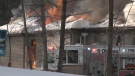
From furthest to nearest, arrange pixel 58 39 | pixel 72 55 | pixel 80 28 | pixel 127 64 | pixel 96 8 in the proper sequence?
pixel 96 8 < pixel 80 28 < pixel 58 39 < pixel 72 55 < pixel 127 64

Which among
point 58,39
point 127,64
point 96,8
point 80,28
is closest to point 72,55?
point 127,64

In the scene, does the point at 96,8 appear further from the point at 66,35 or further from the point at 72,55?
the point at 72,55

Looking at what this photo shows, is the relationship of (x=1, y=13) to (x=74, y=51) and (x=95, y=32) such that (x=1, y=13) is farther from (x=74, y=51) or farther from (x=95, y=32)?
(x=95, y=32)

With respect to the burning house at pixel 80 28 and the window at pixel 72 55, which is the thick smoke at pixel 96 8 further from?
the window at pixel 72 55

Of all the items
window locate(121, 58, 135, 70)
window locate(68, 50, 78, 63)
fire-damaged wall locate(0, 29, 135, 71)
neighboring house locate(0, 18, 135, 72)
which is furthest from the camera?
fire-damaged wall locate(0, 29, 135, 71)

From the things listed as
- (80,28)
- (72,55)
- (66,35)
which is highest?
(80,28)

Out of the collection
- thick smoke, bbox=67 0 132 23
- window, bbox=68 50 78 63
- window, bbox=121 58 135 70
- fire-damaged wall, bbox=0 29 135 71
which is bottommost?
window, bbox=121 58 135 70

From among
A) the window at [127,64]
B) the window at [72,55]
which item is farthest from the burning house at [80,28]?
the window at [127,64]

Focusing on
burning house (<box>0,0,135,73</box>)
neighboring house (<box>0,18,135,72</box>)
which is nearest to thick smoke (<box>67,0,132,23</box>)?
burning house (<box>0,0,135,73</box>)

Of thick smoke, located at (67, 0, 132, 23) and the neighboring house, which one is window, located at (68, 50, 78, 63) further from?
thick smoke, located at (67, 0, 132, 23)

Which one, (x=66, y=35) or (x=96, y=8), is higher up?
(x=96, y=8)

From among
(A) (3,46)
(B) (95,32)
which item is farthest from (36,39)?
(A) (3,46)

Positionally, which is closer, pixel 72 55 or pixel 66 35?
pixel 72 55

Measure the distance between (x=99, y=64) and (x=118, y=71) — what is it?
1.30 meters
